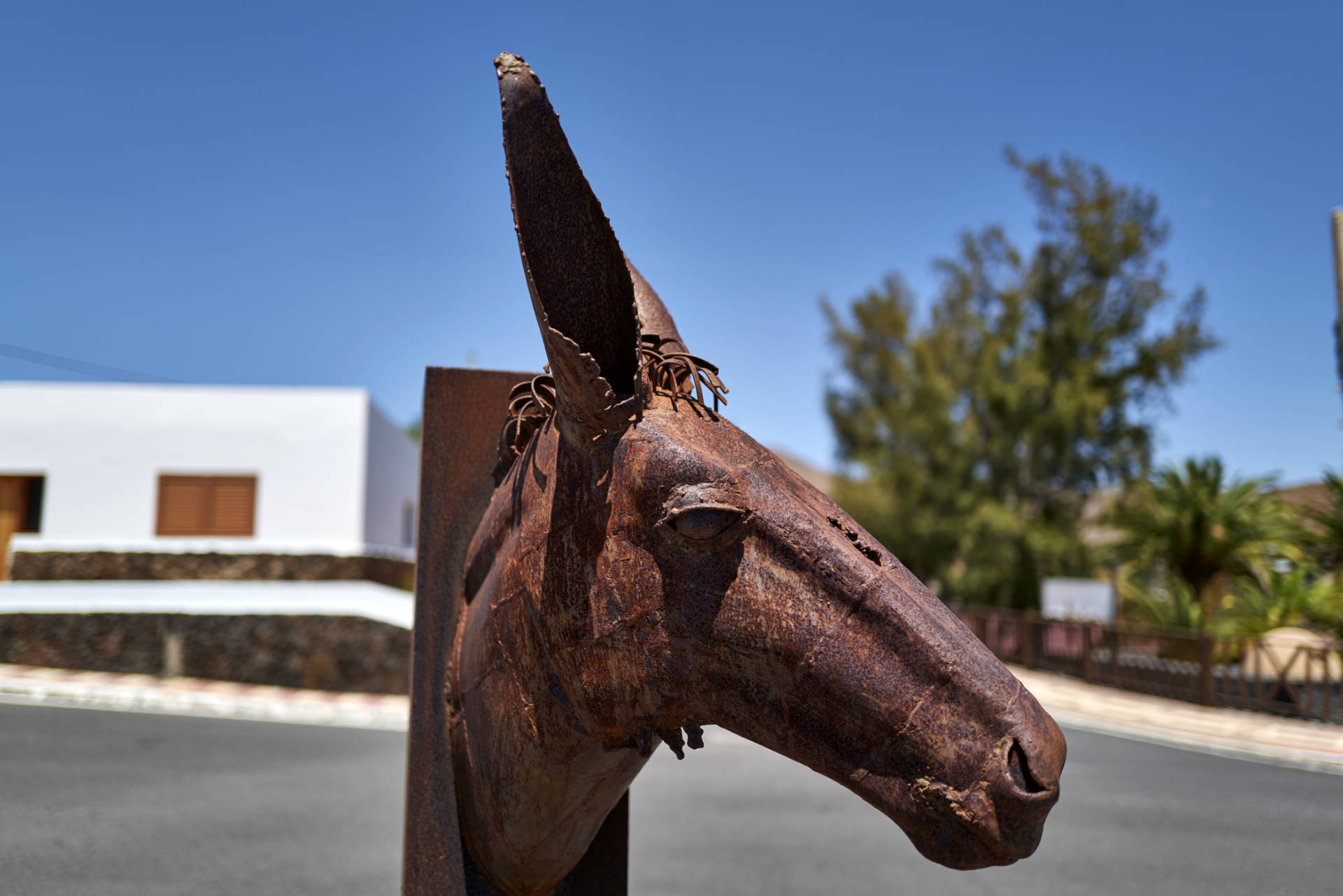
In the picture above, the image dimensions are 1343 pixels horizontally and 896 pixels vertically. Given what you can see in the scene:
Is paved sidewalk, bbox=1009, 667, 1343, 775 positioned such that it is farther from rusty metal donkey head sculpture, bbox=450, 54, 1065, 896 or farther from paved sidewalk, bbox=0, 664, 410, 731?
rusty metal donkey head sculpture, bbox=450, 54, 1065, 896

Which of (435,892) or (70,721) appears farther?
(70,721)

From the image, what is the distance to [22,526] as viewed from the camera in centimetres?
1594

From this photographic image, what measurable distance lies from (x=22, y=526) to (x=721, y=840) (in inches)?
637

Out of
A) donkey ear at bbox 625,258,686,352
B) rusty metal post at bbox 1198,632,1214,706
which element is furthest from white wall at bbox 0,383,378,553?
donkey ear at bbox 625,258,686,352

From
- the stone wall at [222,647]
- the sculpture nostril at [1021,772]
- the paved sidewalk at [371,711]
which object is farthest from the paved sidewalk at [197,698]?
the sculpture nostril at [1021,772]

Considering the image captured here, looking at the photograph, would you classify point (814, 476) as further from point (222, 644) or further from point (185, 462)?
point (222, 644)

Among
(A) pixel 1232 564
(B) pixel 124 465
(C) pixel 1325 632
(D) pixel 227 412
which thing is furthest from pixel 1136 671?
(B) pixel 124 465

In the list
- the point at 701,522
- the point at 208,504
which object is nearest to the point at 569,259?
the point at 701,522

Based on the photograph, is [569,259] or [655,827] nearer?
[569,259]

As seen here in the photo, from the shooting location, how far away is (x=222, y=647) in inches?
440

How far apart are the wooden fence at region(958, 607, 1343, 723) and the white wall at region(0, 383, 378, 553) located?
11691 millimetres

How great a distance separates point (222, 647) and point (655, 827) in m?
8.08

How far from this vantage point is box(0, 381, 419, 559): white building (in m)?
15.7

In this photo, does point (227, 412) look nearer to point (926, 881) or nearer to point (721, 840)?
point (721, 840)
